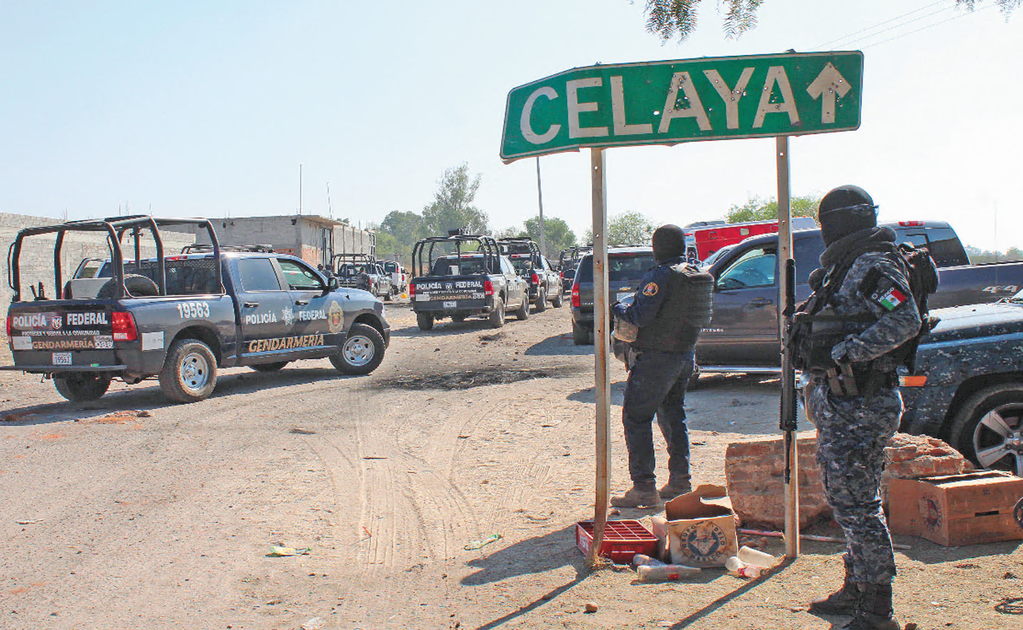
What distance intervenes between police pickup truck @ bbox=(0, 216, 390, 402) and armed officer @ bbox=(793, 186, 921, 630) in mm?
8062

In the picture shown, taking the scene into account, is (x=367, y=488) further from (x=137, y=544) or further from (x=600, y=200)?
(x=600, y=200)

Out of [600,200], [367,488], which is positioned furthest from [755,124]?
[367,488]

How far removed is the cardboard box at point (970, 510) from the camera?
4496 millimetres

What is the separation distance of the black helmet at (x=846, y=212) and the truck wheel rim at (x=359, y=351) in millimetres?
9794

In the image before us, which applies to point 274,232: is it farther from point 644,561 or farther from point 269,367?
point 644,561

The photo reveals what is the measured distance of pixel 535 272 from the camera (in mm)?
26594

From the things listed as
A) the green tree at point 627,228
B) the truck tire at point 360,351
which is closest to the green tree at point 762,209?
the green tree at point 627,228

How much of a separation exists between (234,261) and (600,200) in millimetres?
7906

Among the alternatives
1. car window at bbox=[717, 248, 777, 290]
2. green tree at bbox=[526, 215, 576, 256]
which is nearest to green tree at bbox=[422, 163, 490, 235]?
green tree at bbox=[526, 215, 576, 256]

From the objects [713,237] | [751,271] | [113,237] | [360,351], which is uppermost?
[713,237]

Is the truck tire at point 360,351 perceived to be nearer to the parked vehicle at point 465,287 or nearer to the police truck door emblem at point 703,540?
the parked vehicle at point 465,287

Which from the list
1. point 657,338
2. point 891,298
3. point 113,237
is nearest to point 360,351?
point 113,237

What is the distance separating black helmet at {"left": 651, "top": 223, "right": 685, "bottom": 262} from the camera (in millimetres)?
5531

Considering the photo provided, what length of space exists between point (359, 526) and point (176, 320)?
5634mm
